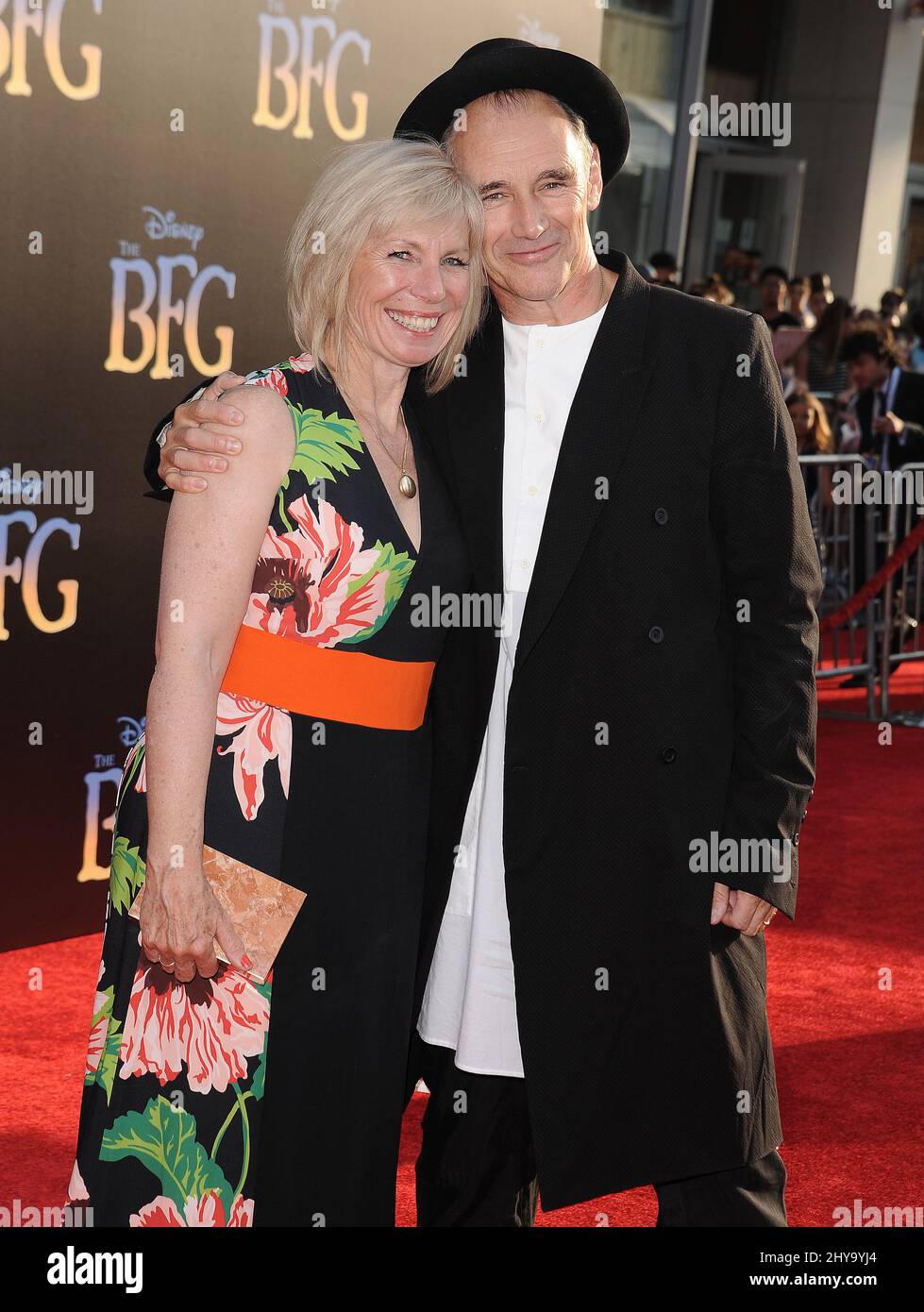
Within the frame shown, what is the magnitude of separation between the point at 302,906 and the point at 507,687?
0.46 meters

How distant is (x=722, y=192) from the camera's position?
15445 mm

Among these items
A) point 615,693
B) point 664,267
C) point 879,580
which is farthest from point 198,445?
point 664,267

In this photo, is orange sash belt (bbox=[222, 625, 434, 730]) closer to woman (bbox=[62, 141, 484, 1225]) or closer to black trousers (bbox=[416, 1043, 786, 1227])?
woman (bbox=[62, 141, 484, 1225])

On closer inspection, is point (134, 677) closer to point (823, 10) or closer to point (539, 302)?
point (539, 302)

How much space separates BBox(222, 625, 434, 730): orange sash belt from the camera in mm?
2047

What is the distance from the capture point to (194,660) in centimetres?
196

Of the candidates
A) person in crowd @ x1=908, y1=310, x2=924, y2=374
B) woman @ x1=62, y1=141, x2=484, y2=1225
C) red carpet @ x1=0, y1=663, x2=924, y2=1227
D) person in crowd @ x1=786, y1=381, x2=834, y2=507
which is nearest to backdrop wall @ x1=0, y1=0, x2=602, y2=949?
red carpet @ x1=0, y1=663, x2=924, y2=1227

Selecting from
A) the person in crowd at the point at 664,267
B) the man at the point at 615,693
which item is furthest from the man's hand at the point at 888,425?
the man at the point at 615,693

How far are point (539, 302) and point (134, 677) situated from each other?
2273 mm

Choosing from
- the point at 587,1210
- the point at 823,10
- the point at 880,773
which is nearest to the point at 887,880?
the point at 880,773

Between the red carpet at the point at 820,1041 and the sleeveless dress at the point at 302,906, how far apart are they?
81 cm

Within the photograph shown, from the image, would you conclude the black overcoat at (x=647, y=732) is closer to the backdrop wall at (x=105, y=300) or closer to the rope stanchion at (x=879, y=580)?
the backdrop wall at (x=105, y=300)

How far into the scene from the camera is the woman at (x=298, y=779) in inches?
78.5

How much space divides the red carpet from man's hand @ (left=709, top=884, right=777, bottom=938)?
3.07 ft
